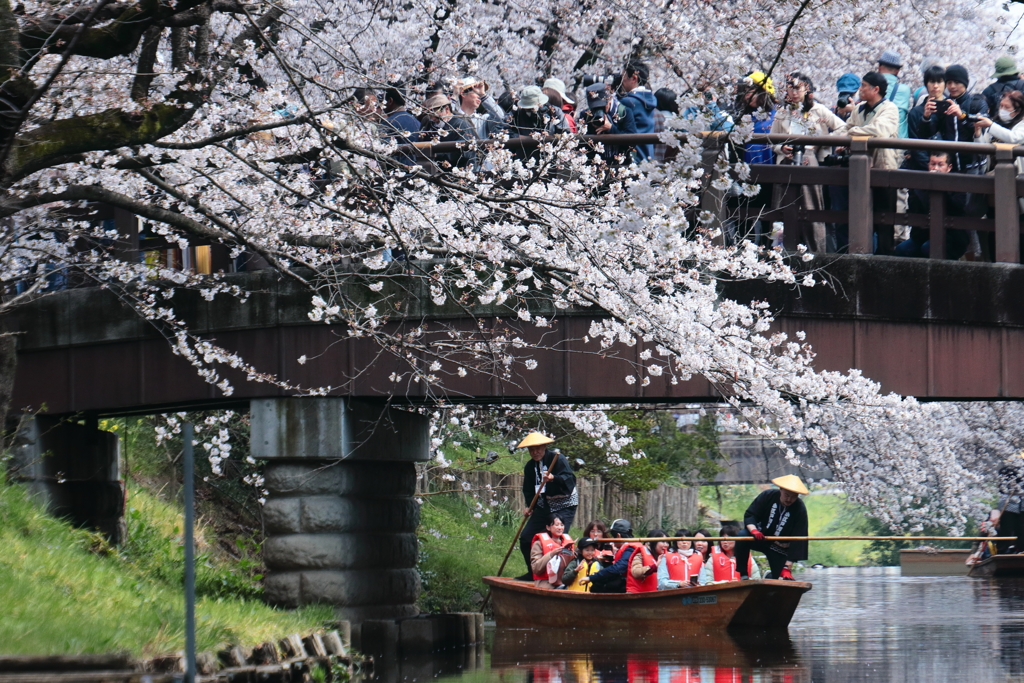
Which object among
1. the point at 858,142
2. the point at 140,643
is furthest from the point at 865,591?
the point at 140,643

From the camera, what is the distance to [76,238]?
1409cm

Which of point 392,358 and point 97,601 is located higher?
point 392,358

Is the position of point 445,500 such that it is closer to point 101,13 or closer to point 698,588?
point 698,588

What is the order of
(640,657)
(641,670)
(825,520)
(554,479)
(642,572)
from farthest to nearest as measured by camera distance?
(825,520) < (554,479) < (642,572) < (640,657) < (641,670)

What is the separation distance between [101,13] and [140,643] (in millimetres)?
4336

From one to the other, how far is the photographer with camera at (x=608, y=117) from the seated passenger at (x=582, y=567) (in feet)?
15.3

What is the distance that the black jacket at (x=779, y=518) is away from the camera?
15586 mm

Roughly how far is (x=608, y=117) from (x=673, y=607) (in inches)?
216

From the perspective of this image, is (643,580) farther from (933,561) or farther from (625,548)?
(933,561)

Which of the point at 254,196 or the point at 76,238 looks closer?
the point at 254,196

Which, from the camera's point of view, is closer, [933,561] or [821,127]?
[821,127]

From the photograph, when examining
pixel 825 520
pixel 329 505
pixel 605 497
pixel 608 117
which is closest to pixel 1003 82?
pixel 608 117

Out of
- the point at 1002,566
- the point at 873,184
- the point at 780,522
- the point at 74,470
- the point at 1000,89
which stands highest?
the point at 1000,89

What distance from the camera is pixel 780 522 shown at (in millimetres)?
15641
